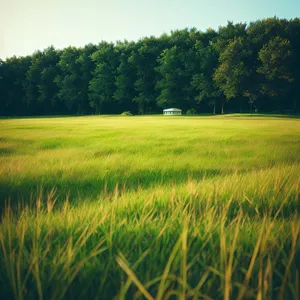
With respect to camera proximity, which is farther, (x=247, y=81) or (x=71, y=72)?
(x=71, y=72)

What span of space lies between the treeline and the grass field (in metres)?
41.8

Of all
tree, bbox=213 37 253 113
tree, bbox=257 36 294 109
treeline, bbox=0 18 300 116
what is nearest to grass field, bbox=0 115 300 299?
tree, bbox=213 37 253 113

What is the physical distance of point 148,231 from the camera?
129 centimetres

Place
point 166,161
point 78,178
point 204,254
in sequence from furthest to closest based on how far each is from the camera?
point 166,161, point 78,178, point 204,254

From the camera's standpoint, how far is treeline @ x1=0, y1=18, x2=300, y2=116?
4103cm

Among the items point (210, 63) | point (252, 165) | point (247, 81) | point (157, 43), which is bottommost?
point (252, 165)

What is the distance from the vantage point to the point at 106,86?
172ft

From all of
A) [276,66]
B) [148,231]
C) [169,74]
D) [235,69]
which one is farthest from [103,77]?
→ [148,231]

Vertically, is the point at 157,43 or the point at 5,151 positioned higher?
the point at 157,43

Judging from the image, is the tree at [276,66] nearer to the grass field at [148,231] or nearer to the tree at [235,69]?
the tree at [235,69]

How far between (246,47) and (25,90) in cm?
4790

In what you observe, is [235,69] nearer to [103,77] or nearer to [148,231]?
[103,77]

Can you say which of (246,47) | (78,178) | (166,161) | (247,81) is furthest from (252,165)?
(246,47)

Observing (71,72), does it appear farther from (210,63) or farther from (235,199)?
(235,199)
